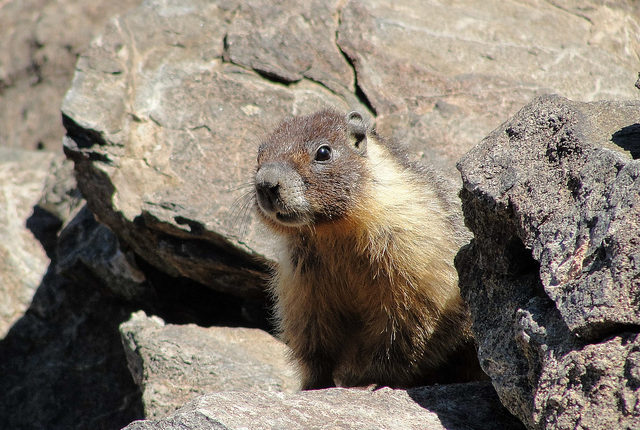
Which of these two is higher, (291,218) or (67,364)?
(291,218)

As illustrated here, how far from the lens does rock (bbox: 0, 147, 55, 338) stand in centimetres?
796

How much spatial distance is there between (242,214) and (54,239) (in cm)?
307

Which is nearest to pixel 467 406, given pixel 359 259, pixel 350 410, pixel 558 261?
pixel 350 410

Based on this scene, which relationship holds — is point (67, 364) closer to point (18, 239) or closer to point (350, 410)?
point (18, 239)

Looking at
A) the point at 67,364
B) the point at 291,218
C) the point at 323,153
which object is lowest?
the point at 67,364

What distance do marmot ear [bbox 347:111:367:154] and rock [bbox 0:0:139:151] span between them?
7.25 m

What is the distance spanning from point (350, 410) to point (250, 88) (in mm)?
4316

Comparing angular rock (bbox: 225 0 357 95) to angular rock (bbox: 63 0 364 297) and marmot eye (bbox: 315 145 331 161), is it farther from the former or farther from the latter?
marmot eye (bbox: 315 145 331 161)

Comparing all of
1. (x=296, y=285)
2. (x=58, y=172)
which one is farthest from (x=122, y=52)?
(x=296, y=285)

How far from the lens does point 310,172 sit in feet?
16.8

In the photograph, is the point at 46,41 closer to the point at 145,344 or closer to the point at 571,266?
the point at 145,344

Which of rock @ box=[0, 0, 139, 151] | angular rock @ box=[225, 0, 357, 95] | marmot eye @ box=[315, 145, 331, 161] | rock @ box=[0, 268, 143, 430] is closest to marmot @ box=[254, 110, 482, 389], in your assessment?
marmot eye @ box=[315, 145, 331, 161]

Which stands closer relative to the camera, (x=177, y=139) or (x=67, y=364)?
(x=177, y=139)

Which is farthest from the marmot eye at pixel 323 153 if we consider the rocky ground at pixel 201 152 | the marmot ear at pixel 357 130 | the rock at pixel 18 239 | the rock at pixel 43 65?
the rock at pixel 43 65
